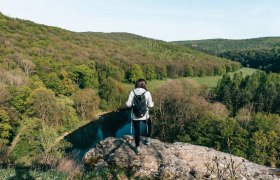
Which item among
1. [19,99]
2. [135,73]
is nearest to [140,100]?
[19,99]

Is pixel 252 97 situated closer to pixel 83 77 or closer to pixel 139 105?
pixel 83 77

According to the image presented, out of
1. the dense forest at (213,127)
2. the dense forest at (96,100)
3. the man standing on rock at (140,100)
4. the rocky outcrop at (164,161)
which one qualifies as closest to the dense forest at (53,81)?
the dense forest at (96,100)

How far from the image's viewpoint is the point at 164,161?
1386cm

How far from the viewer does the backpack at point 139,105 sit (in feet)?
42.2

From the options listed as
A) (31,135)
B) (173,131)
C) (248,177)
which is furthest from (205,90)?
(248,177)

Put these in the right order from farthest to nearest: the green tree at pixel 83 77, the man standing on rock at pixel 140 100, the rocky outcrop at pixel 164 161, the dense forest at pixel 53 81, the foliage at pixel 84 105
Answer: the green tree at pixel 83 77 → the foliage at pixel 84 105 → the dense forest at pixel 53 81 → the rocky outcrop at pixel 164 161 → the man standing on rock at pixel 140 100

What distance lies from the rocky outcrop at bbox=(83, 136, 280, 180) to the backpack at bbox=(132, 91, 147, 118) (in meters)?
2.12

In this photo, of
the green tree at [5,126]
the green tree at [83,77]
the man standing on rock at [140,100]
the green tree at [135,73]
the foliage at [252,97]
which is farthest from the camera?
the green tree at [135,73]

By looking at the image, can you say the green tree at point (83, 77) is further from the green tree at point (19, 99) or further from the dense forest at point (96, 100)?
the green tree at point (19, 99)

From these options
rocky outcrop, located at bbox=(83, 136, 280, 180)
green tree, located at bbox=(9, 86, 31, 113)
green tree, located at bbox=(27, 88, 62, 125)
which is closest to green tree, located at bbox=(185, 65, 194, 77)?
green tree, located at bbox=(27, 88, 62, 125)

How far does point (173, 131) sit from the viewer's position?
200 feet

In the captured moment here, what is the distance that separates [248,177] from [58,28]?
18033 cm

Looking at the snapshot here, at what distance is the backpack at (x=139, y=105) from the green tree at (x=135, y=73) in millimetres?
115505

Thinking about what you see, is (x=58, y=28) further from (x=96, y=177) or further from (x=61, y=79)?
(x=96, y=177)
